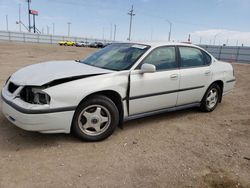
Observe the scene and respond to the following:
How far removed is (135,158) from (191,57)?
100 inches

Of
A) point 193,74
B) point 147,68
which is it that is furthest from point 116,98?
point 193,74

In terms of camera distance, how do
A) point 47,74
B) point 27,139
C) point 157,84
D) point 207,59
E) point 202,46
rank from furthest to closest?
point 202,46 → point 207,59 → point 157,84 → point 27,139 → point 47,74

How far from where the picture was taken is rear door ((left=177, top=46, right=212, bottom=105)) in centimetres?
442

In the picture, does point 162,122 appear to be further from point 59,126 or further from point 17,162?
point 17,162

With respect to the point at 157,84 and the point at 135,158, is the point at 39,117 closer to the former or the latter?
the point at 135,158

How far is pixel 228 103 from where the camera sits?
607 centimetres

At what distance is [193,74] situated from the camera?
4539mm

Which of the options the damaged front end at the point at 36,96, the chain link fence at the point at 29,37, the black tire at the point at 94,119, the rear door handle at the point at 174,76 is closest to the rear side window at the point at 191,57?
the rear door handle at the point at 174,76

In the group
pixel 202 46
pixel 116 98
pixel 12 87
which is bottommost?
pixel 116 98

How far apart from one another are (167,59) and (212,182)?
2294 millimetres

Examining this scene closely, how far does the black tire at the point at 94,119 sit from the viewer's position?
332cm

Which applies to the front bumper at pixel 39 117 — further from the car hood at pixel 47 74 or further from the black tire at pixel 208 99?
the black tire at pixel 208 99

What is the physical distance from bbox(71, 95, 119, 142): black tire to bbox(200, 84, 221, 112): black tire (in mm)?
2326

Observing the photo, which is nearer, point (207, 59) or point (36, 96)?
point (36, 96)
